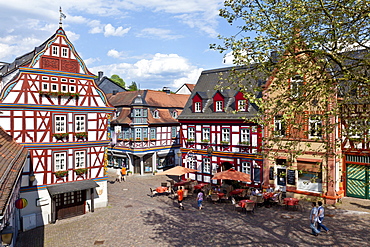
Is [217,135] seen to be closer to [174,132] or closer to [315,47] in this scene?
[174,132]

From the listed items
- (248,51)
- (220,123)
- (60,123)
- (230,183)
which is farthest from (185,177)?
(248,51)

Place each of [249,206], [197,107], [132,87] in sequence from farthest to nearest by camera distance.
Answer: [132,87], [197,107], [249,206]

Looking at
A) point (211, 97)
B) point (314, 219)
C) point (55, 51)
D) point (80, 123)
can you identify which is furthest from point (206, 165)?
point (55, 51)

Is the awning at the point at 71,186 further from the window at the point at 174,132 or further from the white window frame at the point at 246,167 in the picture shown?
the window at the point at 174,132

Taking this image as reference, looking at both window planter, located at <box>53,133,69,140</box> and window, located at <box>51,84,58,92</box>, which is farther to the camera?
window, located at <box>51,84,58,92</box>

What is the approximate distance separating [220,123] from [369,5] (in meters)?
18.1

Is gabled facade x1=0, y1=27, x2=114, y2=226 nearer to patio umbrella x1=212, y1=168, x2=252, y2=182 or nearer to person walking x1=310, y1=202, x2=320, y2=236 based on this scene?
patio umbrella x1=212, y1=168, x2=252, y2=182

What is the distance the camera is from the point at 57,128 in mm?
18297

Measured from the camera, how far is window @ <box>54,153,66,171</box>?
1811 cm

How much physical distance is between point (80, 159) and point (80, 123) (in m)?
2.45

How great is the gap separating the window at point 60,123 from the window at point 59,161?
1.55 m

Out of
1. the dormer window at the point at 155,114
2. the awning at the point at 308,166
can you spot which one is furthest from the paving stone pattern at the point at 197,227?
the dormer window at the point at 155,114

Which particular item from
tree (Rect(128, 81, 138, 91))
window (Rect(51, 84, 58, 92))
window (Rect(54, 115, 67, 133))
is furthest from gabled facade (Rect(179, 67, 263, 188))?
tree (Rect(128, 81, 138, 91))

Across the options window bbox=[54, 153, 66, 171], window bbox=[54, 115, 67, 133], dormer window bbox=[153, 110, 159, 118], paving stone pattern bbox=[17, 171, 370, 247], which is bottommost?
paving stone pattern bbox=[17, 171, 370, 247]
